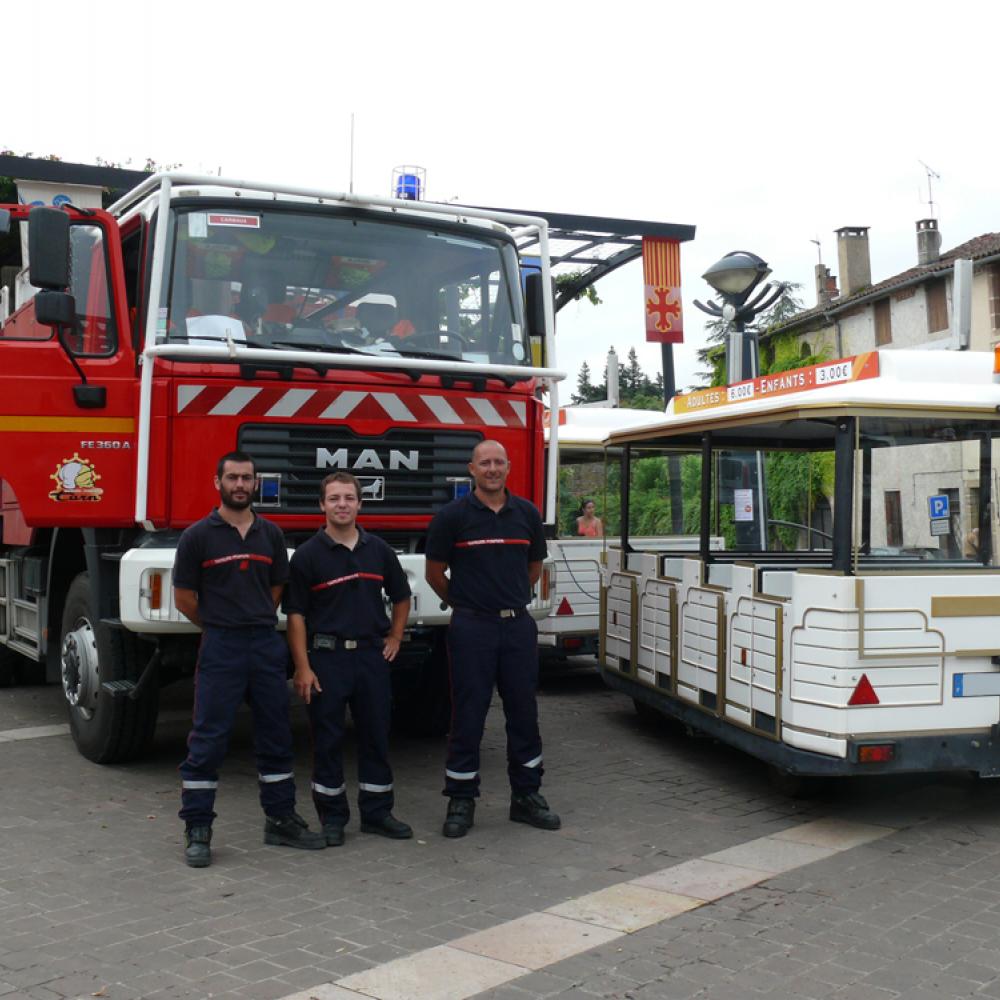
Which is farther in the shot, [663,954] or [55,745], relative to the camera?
[55,745]

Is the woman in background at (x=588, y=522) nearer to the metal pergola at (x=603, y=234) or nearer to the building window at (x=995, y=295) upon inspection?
the metal pergola at (x=603, y=234)

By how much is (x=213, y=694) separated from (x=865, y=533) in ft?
10.6

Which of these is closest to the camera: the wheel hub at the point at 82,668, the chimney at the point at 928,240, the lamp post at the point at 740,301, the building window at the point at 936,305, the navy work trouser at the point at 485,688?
the navy work trouser at the point at 485,688

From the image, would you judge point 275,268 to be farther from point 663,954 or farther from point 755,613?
point 663,954

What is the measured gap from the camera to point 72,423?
22.2 ft

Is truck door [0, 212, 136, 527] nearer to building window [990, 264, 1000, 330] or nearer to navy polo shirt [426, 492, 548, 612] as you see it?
navy polo shirt [426, 492, 548, 612]

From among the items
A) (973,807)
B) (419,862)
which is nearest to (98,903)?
(419,862)

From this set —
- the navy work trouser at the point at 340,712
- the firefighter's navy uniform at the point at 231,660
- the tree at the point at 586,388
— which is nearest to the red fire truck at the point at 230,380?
the firefighter's navy uniform at the point at 231,660

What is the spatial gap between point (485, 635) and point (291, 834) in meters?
1.30

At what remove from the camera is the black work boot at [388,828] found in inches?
238

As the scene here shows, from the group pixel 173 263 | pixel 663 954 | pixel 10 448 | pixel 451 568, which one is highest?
pixel 173 263

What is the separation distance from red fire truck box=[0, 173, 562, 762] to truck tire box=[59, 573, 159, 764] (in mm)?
16

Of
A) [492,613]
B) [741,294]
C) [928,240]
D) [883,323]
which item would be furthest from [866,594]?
[928,240]

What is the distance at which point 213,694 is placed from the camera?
5633 mm
